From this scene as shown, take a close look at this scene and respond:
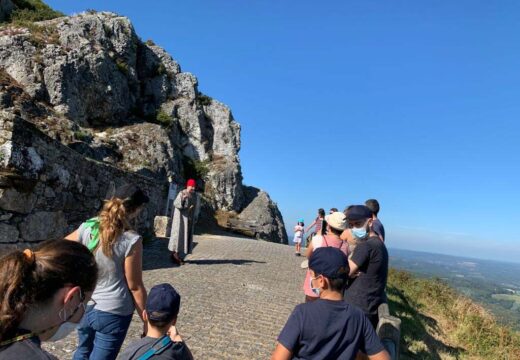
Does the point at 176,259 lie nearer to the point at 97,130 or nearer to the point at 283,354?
the point at 283,354

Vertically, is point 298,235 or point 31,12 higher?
point 31,12

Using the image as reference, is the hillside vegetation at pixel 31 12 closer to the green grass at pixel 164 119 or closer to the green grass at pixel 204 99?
the green grass at pixel 164 119

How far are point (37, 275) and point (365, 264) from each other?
11.4ft

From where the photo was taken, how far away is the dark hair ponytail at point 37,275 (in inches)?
55.8

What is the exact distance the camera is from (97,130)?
78.2ft

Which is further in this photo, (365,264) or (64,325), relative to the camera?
(365,264)

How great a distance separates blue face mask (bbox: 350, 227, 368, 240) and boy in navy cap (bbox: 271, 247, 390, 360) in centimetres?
170

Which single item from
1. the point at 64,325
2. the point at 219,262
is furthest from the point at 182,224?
the point at 64,325

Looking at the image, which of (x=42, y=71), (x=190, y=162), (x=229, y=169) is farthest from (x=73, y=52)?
(x=229, y=169)

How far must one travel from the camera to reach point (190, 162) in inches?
1193

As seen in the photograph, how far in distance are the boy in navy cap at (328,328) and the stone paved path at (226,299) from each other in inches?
95.8

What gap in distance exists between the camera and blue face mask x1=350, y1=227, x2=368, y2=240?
14.6ft

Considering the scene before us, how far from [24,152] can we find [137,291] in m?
4.81

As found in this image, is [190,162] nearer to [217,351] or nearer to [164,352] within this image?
[217,351]
